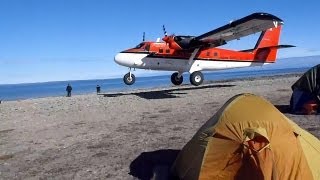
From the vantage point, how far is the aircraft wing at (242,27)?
74.7ft

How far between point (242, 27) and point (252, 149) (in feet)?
68.1

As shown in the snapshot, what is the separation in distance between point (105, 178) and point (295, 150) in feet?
12.2

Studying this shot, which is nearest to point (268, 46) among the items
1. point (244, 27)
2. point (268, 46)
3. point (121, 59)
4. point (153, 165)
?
point (268, 46)

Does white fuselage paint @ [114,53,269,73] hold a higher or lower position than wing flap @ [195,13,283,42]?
lower

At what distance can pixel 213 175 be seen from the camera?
6.48m

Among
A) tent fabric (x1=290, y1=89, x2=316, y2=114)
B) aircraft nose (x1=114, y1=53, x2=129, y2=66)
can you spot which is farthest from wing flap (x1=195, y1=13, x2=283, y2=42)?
tent fabric (x1=290, y1=89, x2=316, y2=114)

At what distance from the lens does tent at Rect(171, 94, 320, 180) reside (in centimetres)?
611

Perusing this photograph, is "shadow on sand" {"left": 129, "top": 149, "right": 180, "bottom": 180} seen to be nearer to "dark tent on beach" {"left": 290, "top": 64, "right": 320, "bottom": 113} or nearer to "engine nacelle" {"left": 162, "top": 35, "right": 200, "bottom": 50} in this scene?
"dark tent on beach" {"left": 290, "top": 64, "right": 320, "bottom": 113}

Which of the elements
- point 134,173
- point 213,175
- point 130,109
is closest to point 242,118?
point 213,175

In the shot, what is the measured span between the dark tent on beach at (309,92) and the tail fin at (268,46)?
63.3 feet

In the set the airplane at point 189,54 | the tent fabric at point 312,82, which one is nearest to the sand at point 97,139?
the tent fabric at point 312,82

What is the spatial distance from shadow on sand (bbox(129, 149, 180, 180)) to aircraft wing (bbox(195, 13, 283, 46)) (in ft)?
48.4

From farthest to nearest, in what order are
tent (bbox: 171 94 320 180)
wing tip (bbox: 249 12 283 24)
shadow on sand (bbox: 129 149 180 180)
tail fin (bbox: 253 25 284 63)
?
tail fin (bbox: 253 25 284 63), wing tip (bbox: 249 12 283 24), shadow on sand (bbox: 129 149 180 180), tent (bbox: 171 94 320 180)

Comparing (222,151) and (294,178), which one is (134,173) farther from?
(294,178)
